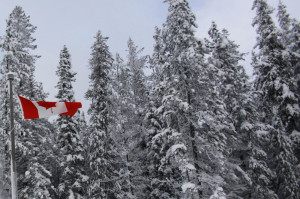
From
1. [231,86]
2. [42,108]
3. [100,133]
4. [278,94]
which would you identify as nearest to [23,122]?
[100,133]

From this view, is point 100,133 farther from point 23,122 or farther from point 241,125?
point 241,125

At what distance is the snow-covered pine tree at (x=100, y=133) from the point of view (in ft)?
72.6

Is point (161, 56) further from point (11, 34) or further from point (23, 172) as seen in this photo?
point (23, 172)

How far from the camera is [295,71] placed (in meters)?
28.4

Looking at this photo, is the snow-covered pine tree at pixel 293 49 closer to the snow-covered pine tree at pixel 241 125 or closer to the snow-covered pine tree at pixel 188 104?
the snow-covered pine tree at pixel 241 125

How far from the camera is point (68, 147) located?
75.9 feet

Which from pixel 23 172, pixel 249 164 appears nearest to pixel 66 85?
pixel 23 172

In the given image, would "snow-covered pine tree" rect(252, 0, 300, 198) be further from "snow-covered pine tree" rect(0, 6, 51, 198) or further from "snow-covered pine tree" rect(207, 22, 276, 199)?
"snow-covered pine tree" rect(0, 6, 51, 198)

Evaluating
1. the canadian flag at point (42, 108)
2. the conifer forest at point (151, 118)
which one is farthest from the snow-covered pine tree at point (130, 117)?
the canadian flag at point (42, 108)

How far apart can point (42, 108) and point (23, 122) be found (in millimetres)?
12676

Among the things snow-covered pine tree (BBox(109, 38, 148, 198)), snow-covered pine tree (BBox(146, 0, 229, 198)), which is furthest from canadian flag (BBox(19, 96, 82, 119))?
snow-covered pine tree (BBox(109, 38, 148, 198))

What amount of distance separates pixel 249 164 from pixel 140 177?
28.9 feet

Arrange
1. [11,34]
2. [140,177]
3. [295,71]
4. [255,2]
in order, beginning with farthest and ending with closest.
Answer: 1. [295,71]
2. [255,2]
3. [140,177]
4. [11,34]

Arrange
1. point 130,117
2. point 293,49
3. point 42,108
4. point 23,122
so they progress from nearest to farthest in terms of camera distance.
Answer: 1. point 42,108
2. point 23,122
3. point 130,117
4. point 293,49
